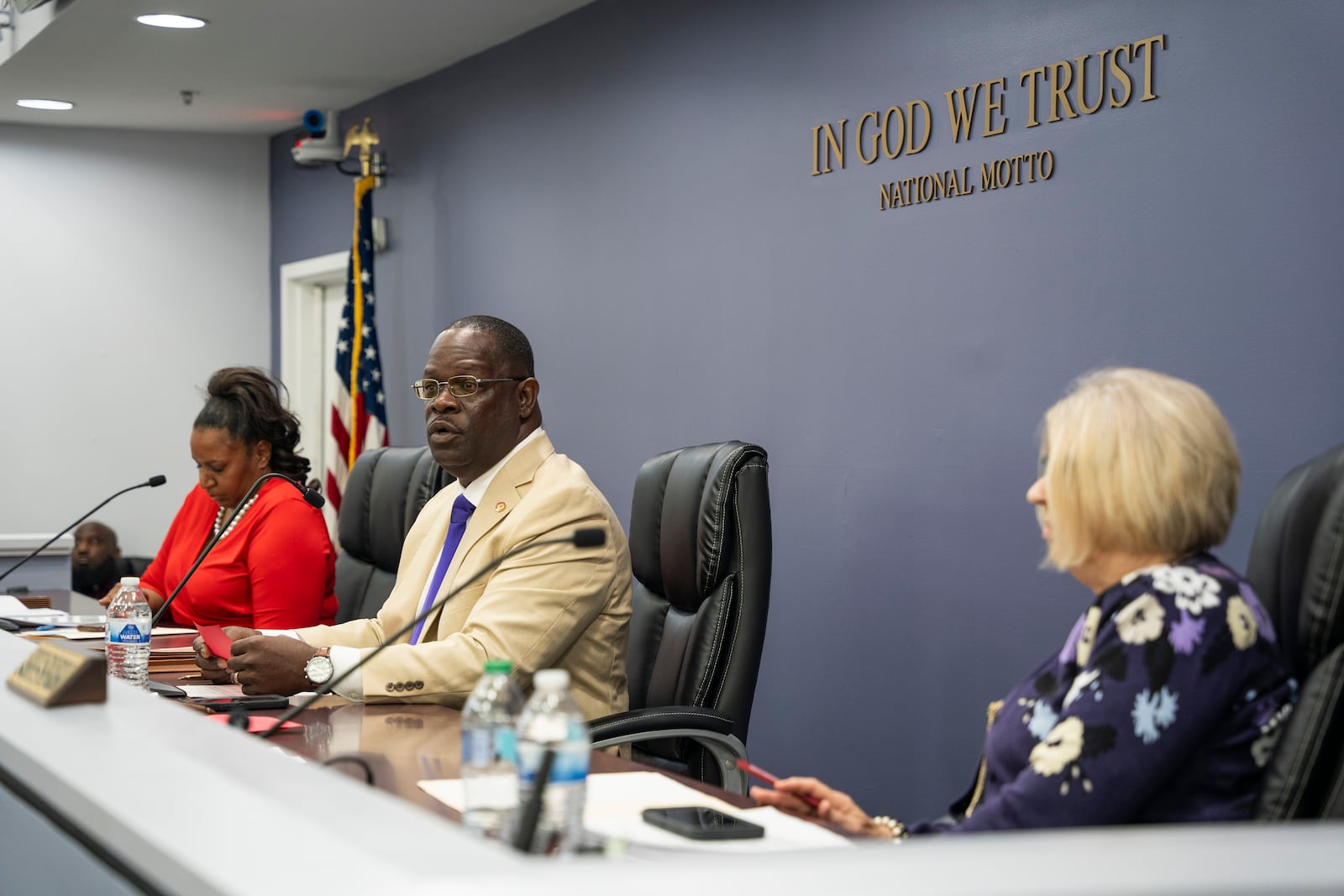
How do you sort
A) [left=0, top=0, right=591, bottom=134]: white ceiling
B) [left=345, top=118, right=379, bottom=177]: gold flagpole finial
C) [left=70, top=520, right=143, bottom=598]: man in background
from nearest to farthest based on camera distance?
[left=0, top=0, right=591, bottom=134]: white ceiling → [left=345, top=118, right=379, bottom=177]: gold flagpole finial → [left=70, top=520, right=143, bottom=598]: man in background

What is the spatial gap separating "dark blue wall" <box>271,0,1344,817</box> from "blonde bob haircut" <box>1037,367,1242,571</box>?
3.81 feet

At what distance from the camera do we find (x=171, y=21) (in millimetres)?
4668

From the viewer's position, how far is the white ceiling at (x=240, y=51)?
4.56m

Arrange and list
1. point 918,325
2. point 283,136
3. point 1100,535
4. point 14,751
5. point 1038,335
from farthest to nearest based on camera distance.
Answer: point 283,136 < point 918,325 < point 1038,335 < point 1100,535 < point 14,751

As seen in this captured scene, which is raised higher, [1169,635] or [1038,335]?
[1038,335]

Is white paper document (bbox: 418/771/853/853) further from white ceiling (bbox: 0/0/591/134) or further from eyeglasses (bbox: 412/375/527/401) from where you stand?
white ceiling (bbox: 0/0/591/134)

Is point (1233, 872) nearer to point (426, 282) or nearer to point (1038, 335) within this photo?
point (1038, 335)

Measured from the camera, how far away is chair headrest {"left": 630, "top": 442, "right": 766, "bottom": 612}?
244cm

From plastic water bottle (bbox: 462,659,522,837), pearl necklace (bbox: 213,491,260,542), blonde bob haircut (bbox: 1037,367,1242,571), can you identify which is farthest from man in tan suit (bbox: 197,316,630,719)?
blonde bob haircut (bbox: 1037,367,1242,571)

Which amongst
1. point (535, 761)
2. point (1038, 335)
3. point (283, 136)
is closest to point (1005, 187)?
point (1038, 335)

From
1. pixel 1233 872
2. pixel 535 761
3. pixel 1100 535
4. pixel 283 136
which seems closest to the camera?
pixel 1233 872

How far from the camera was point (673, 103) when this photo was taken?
4223 mm

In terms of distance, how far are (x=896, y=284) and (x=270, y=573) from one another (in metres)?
1.57

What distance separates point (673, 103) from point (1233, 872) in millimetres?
3553
